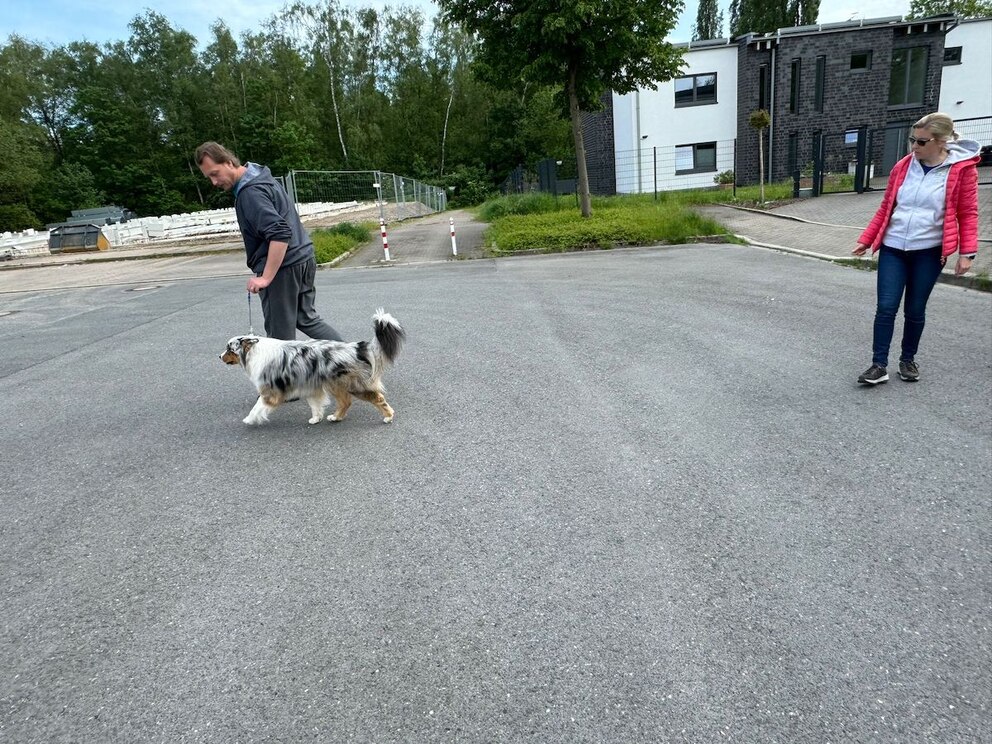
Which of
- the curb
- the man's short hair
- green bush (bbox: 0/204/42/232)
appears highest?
green bush (bbox: 0/204/42/232)

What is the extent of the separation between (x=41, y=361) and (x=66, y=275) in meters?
13.2

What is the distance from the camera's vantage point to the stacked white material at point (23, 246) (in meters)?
26.7

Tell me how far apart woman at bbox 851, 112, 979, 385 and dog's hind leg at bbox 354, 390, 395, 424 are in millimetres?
3783

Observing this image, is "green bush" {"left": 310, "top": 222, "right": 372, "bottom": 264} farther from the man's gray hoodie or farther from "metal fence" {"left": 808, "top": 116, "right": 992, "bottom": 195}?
"metal fence" {"left": 808, "top": 116, "right": 992, "bottom": 195}

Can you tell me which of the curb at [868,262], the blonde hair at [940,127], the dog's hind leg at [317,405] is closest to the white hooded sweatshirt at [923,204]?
the blonde hair at [940,127]

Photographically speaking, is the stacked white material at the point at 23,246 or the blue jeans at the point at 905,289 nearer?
the blue jeans at the point at 905,289

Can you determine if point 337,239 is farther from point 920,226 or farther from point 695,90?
point 695,90

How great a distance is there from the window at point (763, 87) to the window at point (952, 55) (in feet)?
31.3

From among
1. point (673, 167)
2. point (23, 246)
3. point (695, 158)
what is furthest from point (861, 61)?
point (23, 246)

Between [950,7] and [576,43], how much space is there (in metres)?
59.6

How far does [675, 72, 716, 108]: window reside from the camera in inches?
1214

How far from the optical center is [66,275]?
731 inches

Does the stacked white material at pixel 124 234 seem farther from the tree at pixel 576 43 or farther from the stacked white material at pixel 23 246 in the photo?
the tree at pixel 576 43

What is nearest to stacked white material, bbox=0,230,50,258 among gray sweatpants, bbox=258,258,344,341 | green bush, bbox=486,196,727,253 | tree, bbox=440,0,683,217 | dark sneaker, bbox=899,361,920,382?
tree, bbox=440,0,683,217
